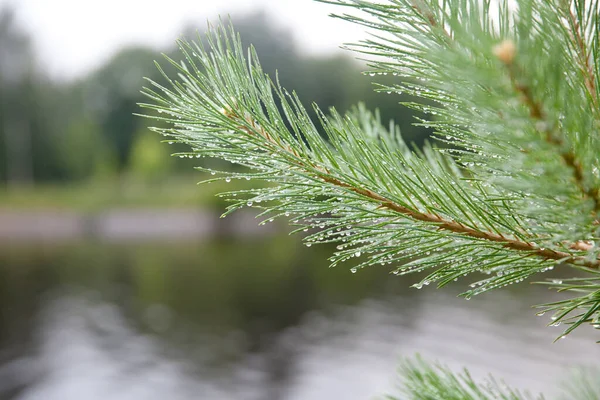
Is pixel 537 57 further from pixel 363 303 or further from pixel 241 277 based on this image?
pixel 241 277

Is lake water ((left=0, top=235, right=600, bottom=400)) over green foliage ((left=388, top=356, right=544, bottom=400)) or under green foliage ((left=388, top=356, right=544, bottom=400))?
under

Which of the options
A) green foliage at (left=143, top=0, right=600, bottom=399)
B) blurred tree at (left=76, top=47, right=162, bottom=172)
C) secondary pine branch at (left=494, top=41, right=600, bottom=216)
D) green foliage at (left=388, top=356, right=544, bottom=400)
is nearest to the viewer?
secondary pine branch at (left=494, top=41, right=600, bottom=216)

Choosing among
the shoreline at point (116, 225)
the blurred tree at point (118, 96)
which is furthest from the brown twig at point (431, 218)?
the blurred tree at point (118, 96)

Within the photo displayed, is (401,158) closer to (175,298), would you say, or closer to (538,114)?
(538,114)

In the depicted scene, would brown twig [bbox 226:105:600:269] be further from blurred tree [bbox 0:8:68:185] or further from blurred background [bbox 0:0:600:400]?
blurred tree [bbox 0:8:68:185]

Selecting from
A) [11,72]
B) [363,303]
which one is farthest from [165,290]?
[11,72]

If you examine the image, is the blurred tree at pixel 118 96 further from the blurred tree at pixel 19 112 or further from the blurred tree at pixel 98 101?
the blurred tree at pixel 19 112

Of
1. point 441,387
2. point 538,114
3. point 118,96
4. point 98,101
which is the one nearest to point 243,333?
point 441,387

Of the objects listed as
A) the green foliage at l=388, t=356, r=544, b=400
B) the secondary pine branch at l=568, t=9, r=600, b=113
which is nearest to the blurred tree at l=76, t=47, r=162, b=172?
the green foliage at l=388, t=356, r=544, b=400
